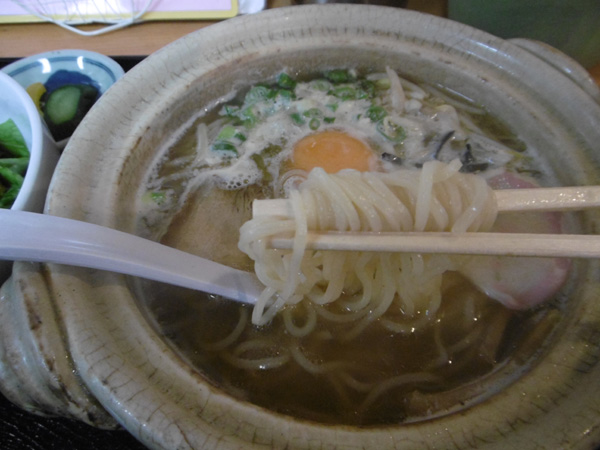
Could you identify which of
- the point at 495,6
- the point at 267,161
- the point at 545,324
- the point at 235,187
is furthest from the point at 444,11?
the point at 545,324

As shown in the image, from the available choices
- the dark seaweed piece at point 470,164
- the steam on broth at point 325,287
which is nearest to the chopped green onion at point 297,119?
the steam on broth at point 325,287

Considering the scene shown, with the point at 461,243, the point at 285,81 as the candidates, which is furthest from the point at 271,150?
the point at 461,243

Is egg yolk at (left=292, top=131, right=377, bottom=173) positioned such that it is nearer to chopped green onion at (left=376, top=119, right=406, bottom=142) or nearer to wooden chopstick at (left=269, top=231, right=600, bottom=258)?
chopped green onion at (left=376, top=119, right=406, bottom=142)

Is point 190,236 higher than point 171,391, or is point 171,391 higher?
point 190,236

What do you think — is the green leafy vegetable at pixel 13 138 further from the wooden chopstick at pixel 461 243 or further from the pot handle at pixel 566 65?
the pot handle at pixel 566 65

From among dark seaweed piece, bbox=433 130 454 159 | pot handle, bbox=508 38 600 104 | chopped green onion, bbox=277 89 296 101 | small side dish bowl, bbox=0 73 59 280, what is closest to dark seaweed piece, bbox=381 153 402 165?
dark seaweed piece, bbox=433 130 454 159

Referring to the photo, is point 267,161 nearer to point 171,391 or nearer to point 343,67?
point 343,67
